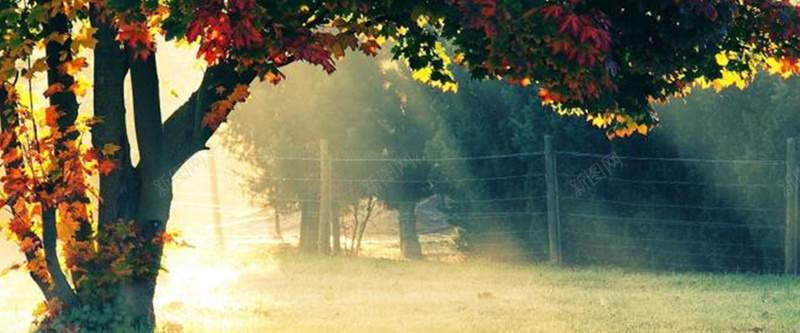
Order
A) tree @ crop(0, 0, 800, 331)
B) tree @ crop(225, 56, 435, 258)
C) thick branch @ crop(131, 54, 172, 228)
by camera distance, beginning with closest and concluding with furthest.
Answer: tree @ crop(0, 0, 800, 331) < thick branch @ crop(131, 54, 172, 228) < tree @ crop(225, 56, 435, 258)

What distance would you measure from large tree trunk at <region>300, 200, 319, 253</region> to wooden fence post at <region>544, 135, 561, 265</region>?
5643mm

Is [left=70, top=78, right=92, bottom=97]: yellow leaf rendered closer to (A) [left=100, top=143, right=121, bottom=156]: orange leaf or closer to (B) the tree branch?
(A) [left=100, top=143, right=121, bottom=156]: orange leaf

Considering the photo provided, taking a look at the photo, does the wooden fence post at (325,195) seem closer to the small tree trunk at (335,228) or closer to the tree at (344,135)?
the small tree trunk at (335,228)

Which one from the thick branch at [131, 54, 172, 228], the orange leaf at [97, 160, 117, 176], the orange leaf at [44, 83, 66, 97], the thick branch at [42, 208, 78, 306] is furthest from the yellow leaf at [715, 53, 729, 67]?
the thick branch at [42, 208, 78, 306]

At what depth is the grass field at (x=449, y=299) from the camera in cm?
1217

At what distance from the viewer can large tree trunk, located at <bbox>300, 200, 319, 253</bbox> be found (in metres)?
23.0

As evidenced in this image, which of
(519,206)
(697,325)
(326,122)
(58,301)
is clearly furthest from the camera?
(326,122)

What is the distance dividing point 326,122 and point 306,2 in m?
15.2

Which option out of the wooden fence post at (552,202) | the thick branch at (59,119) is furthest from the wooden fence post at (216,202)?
the thick branch at (59,119)

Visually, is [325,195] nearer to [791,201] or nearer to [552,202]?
[552,202]

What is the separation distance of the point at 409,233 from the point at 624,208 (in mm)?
4990

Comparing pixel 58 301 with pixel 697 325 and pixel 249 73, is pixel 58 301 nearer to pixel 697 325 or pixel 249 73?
pixel 249 73

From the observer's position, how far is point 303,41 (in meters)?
7.61

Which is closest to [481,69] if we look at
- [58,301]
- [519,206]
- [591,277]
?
[58,301]
